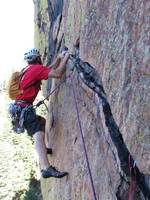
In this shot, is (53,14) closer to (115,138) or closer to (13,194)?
(13,194)

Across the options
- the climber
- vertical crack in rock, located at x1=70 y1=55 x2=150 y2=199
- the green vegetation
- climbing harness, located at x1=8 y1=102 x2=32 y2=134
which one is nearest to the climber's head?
the climber

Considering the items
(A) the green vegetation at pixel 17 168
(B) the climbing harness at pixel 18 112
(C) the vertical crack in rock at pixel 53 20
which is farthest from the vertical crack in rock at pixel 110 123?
(A) the green vegetation at pixel 17 168

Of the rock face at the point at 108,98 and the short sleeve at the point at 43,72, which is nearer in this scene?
the rock face at the point at 108,98

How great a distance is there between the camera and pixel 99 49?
20.4 feet

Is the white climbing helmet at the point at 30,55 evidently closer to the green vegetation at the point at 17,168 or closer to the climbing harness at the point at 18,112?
the climbing harness at the point at 18,112

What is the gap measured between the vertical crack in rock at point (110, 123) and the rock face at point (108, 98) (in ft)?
0.17

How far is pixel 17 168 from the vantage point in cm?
1568

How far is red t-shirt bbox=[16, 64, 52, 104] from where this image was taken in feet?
27.2

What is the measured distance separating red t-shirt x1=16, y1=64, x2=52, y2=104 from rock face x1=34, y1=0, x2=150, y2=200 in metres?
0.46

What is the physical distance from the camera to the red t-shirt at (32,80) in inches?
327

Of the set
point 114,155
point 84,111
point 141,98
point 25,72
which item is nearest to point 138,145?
point 141,98

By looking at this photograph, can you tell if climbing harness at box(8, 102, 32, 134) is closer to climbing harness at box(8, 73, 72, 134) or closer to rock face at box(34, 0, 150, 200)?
climbing harness at box(8, 73, 72, 134)

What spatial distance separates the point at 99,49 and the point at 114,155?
1.48 metres

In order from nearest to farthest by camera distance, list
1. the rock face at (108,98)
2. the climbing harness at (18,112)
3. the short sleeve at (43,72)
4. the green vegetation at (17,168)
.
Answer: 1. the rock face at (108,98)
2. the short sleeve at (43,72)
3. the climbing harness at (18,112)
4. the green vegetation at (17,168)
